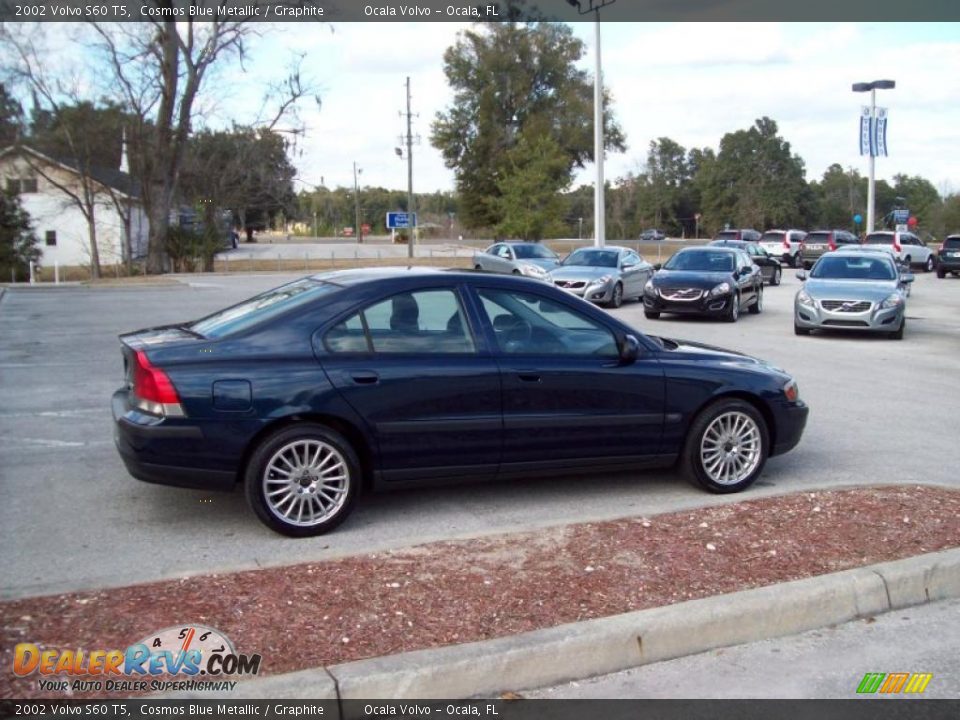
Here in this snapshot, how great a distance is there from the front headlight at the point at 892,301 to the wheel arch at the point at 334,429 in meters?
13.0

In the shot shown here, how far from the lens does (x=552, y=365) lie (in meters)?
6.16

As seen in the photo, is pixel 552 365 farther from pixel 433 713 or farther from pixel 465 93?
pixel 465 93

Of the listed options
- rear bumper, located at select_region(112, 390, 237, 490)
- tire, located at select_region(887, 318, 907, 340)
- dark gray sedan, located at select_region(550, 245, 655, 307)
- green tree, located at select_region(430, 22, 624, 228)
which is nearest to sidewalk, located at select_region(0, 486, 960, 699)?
rear bumper, located at select_region(112, 390, 237, 490)

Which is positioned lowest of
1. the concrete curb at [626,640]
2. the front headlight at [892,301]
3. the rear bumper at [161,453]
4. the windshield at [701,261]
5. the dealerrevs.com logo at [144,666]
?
the concrete curb at [626,640]

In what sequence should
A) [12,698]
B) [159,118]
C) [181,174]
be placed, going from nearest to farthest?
[12,698] < [159,118] < [181,174]

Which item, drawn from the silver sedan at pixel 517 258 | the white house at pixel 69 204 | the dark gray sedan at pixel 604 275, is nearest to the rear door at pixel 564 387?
the dark gray sedan at pixel 604 275

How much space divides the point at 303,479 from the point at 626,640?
7.33ft

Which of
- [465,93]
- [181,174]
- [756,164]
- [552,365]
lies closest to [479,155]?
[465,93]

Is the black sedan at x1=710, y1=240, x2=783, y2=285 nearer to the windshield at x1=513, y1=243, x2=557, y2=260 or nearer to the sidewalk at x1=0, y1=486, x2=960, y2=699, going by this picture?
the windshield at x1=513, y1=243, x2=557, y2=260

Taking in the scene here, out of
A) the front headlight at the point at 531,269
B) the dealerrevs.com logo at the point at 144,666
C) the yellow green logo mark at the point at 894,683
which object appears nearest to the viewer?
the dealerrevs.com logo at the point at 144,666

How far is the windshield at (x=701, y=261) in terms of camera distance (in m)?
20.2

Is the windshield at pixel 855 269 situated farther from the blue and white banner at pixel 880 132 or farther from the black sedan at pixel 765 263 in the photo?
the blue and white banner at pixel 880 132

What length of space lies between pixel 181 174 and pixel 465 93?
952 inches

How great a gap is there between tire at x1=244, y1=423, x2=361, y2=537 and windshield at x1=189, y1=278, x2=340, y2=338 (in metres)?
0.79
